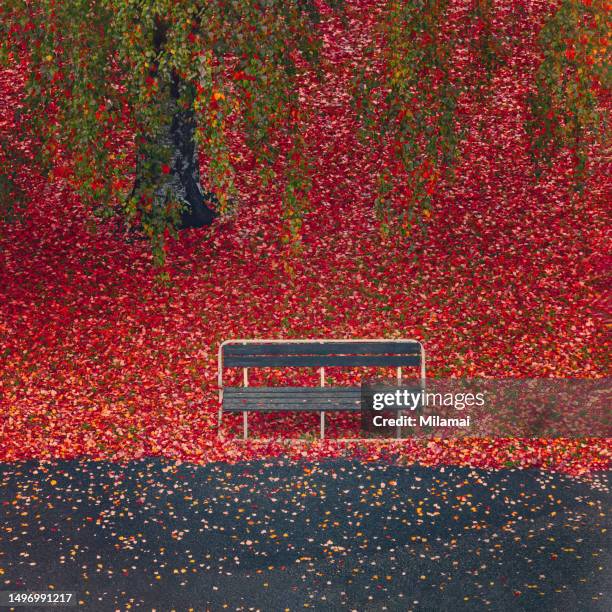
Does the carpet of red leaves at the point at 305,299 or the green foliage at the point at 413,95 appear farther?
the green foliage at the point at 413,95

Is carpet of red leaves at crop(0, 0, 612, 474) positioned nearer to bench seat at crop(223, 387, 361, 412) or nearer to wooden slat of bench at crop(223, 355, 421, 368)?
bench seat at crop(223, 387, 361, 412)

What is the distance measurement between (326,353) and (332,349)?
119mm

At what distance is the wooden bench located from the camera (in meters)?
9.84

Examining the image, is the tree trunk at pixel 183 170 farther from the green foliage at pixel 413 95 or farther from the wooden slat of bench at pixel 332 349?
the wooden slat of bench at pixel 332 349

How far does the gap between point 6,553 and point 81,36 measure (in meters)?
5.33

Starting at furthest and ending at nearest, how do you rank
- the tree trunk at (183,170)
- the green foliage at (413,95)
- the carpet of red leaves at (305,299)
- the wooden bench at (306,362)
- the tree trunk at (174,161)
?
the tree trunk at (183,170) → the tree trunk at (174,161) → the green foliage at (413,95) → the carpet of red leaves at (305,299) → the wooden bench at (306,362)

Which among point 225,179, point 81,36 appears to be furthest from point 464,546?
point 81,36

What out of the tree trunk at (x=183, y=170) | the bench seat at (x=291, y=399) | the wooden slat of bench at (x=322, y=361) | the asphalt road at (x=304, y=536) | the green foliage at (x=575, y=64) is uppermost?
the green foliage at (x=575, y=64)

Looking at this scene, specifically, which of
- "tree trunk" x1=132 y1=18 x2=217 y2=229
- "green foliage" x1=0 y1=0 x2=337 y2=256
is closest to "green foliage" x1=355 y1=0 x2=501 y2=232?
"green foliage" x1=0 y1=0 x2=337 y2=256

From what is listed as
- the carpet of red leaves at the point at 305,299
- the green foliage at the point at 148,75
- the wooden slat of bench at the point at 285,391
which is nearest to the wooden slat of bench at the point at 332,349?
the wooden slat of bench at the point at 285,391

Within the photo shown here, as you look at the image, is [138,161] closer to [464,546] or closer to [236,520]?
[236,520]

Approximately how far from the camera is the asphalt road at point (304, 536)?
23.2 feet

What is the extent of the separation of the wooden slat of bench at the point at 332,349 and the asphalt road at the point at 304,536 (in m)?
1.19

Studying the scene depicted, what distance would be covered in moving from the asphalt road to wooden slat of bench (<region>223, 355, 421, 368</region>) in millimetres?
1070
